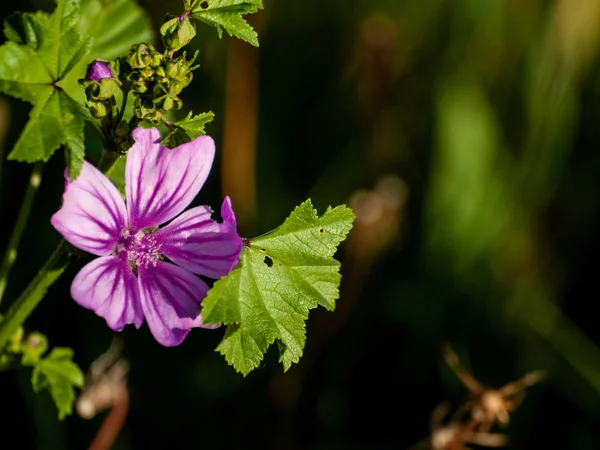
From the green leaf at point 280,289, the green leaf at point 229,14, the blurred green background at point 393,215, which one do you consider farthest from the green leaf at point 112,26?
the blurred green background at point 393,215

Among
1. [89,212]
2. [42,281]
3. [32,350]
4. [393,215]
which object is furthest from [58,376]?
[393,215]

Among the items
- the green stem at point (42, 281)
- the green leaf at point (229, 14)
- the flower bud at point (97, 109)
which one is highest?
the green leaf at point (229, 14)

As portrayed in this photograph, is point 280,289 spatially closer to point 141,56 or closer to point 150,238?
point 150,238

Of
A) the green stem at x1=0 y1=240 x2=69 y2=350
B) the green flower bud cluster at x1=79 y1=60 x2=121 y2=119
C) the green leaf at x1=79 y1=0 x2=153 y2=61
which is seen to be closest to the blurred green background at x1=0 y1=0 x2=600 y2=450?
the green leaf at x1=79 y1=0 x2=153 y2=61

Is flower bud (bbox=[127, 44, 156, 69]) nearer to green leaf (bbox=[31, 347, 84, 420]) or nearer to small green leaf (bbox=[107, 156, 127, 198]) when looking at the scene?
small green leaf (bbox=[107, 156, 127, 198])

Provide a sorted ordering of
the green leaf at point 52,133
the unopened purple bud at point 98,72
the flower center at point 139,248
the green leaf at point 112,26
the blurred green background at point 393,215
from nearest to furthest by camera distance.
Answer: the green leaf at point 52,133
the unopened purple bud at point 98,72
the flower center at point 139,248
the green leaf at point 112,26
the blurred green background at point 393,215

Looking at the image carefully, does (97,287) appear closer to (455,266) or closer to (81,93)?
(81,93)

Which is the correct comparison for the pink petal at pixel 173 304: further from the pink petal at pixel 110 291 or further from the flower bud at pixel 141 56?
the flower bud at pixel 141 56

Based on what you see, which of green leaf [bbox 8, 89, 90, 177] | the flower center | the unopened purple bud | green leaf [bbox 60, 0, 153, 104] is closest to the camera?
green leaf [bbox 8, 89, 90, 177]
